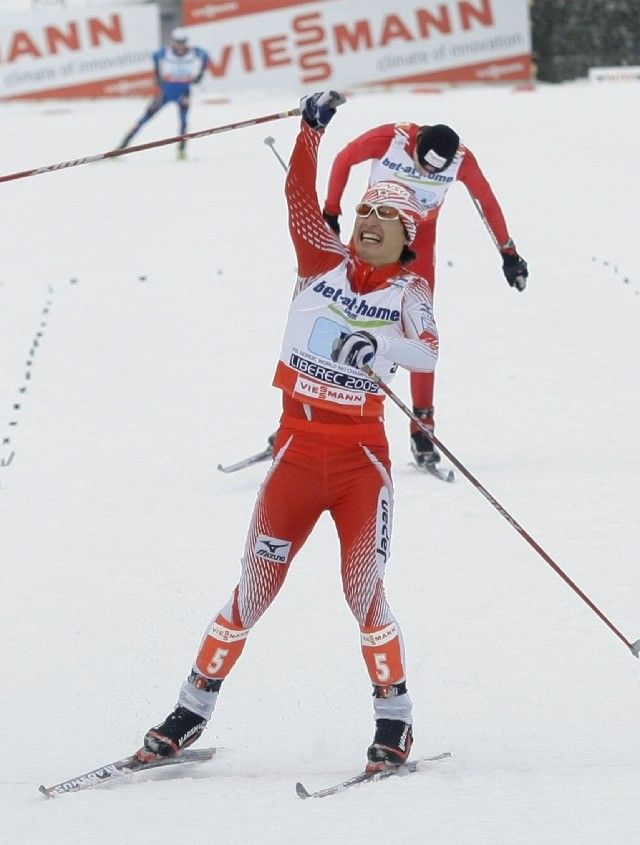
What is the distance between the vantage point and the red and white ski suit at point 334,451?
4559 millimetres

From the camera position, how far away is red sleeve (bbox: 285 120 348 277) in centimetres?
464

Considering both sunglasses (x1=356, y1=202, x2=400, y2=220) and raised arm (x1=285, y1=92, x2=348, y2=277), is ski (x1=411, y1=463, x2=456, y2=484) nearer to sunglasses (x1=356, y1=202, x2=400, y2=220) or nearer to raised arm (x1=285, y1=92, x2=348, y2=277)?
raised arm (x1=285, y1=92, x2=348, y2=277)

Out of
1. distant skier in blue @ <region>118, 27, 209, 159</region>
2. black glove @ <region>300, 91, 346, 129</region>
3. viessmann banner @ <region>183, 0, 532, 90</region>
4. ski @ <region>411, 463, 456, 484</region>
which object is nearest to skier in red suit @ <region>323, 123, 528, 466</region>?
ski @ <region>411, 463, 456, 484</region>

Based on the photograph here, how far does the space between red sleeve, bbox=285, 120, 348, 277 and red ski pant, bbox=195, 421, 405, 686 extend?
480 millimetres

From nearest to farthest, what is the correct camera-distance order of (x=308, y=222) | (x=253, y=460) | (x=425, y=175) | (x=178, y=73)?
(x=308, y=222), (x=425, y=175), (x=253, y=460), (x=178, y=73)

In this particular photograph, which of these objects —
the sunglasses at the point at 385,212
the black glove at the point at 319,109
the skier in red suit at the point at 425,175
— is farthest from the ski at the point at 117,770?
the skier in red suit at the point at 425,175

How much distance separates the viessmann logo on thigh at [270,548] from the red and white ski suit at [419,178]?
3.03 m

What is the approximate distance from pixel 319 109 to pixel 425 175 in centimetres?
278

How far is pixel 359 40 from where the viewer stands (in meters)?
24.7

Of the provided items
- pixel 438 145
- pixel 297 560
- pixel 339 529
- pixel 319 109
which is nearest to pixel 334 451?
pixel 339 529

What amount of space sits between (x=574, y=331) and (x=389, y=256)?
708 centimetres

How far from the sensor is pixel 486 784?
4.32 m

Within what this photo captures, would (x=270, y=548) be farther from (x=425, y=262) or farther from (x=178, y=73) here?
(x=178, y=73)

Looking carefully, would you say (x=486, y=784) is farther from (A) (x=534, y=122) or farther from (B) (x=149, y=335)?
(A) (x=534, y=122)
